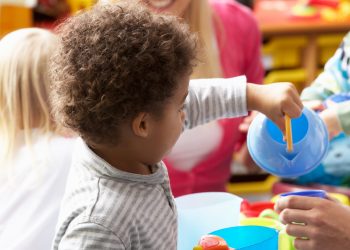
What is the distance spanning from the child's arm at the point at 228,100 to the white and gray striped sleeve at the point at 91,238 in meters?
0.25

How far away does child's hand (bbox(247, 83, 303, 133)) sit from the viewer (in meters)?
0.72

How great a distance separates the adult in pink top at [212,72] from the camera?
124cm

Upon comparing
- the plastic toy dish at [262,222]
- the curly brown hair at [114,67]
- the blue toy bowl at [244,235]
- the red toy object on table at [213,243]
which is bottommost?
the plastic toy dish at [262,222]

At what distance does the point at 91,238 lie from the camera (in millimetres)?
580

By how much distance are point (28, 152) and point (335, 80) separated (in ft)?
1.88

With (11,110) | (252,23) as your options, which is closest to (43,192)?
(11,110)

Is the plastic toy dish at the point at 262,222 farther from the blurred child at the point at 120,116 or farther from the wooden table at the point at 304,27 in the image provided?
the wooden table at the point at 304,27

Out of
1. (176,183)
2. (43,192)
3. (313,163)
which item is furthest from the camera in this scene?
(176,183)

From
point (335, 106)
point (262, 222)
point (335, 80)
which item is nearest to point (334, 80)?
point (335, 80)

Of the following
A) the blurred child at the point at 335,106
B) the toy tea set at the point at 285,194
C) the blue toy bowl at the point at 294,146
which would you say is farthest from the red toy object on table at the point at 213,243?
the blurred child at the point at 335,106

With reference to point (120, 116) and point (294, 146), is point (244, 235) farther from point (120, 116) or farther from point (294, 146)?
point (120, 116)

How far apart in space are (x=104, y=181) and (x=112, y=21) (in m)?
0.16

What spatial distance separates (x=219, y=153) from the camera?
4.21 feet

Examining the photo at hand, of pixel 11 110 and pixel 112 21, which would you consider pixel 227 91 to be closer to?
pixel 112 21
